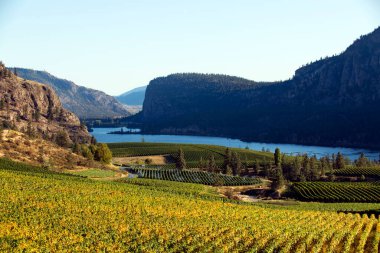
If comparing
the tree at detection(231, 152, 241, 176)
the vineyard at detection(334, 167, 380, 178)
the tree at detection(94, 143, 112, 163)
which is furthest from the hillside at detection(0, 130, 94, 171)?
the vineyard at detection(334, 167, 380, 178)

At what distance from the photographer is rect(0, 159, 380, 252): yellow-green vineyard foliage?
37.2 meters

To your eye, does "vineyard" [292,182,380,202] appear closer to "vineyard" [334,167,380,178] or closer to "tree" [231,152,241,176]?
"vineyard" [334,167,380,178]

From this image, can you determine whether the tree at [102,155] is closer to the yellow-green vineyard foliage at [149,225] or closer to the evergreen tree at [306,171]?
the evergreen tree at [306,171]

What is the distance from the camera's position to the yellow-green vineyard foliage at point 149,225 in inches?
1467

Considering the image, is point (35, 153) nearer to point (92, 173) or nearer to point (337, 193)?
point (92, 173)

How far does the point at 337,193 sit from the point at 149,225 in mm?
72441

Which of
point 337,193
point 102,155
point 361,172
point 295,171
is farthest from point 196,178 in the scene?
point 361,172

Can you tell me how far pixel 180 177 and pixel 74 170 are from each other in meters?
38.0

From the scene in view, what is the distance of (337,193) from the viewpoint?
344ft

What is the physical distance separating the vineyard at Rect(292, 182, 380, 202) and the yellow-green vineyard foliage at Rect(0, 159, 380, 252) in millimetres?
37169

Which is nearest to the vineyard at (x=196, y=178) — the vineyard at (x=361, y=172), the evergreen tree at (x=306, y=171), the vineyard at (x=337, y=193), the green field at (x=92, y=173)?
the green field at (x=92, y=173)

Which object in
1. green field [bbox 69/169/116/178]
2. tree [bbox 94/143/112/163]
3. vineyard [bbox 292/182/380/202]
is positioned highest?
tree [bbox 94/143/112/163]

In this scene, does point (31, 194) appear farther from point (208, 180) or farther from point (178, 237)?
point (208, 180)

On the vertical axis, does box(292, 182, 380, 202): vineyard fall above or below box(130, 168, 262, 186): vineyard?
above
